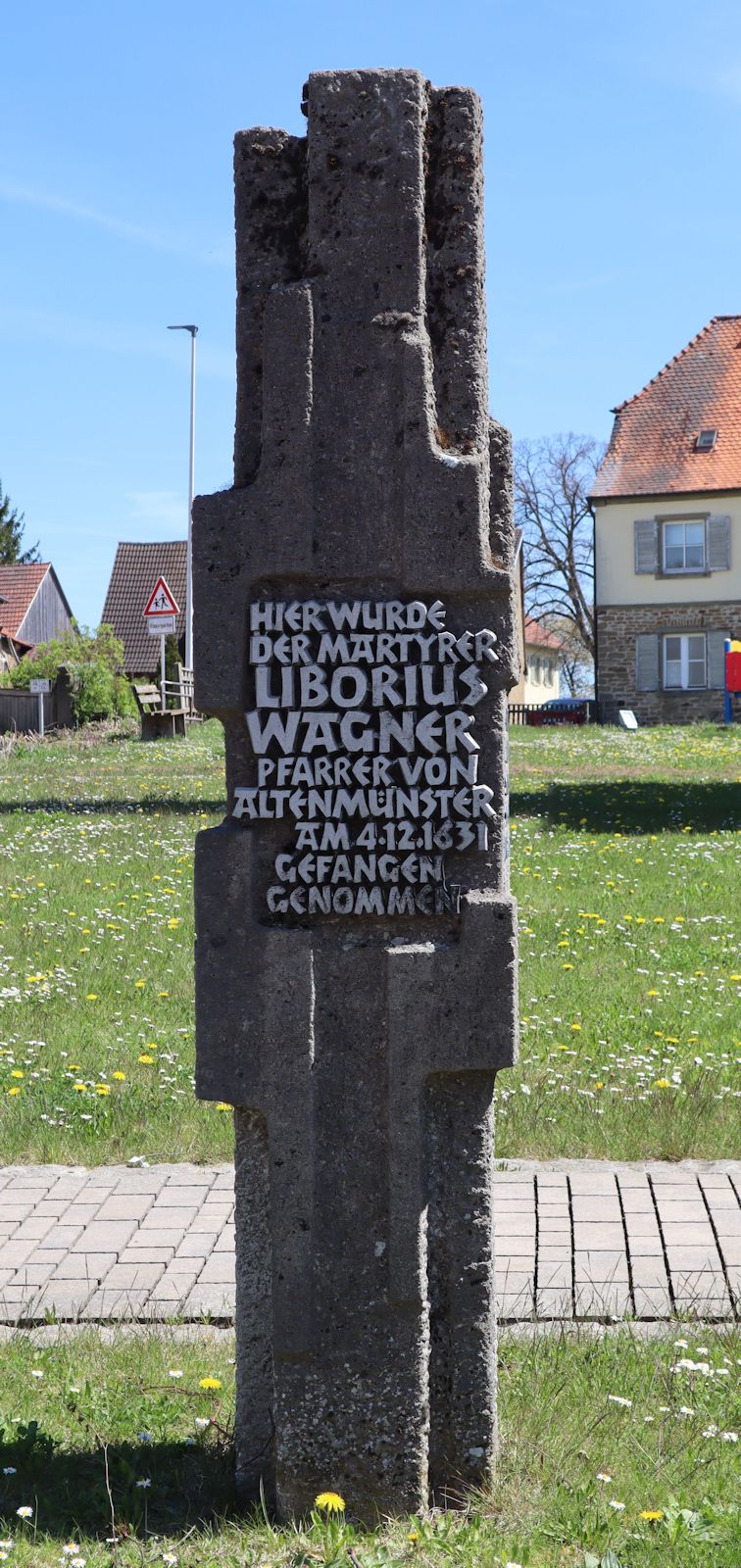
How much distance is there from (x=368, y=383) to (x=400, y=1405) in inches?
92.9

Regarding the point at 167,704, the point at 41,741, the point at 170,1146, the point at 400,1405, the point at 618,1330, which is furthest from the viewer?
the point at 167,704

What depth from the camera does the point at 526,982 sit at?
833 centimetres

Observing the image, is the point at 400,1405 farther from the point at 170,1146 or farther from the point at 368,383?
the point at 170,1146

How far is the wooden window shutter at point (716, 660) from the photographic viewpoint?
38.4 m

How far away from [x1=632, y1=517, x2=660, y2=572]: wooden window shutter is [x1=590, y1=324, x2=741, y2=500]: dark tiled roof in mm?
801

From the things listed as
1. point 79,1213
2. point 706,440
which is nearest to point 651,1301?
point 79,1213

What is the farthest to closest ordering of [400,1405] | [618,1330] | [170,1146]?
[170,1146]
[618,1330]
[400,1405]

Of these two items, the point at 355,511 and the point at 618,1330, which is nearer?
the point at 355,511

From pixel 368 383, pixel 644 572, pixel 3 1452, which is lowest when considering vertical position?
pixel 3 1452

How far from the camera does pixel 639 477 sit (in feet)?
128

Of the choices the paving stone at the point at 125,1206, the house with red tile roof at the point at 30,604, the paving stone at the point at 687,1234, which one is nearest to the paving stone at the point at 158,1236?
the paving stone at the point at 125,1206

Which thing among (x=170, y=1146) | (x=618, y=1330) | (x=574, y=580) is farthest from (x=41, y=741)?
(x=574, y=580)

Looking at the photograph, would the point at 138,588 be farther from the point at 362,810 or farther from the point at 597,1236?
the point at 362,810

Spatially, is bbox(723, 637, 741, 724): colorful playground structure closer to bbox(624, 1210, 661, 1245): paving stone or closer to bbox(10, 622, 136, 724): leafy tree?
bbox(10, 622, 136, 724): leafy tree
